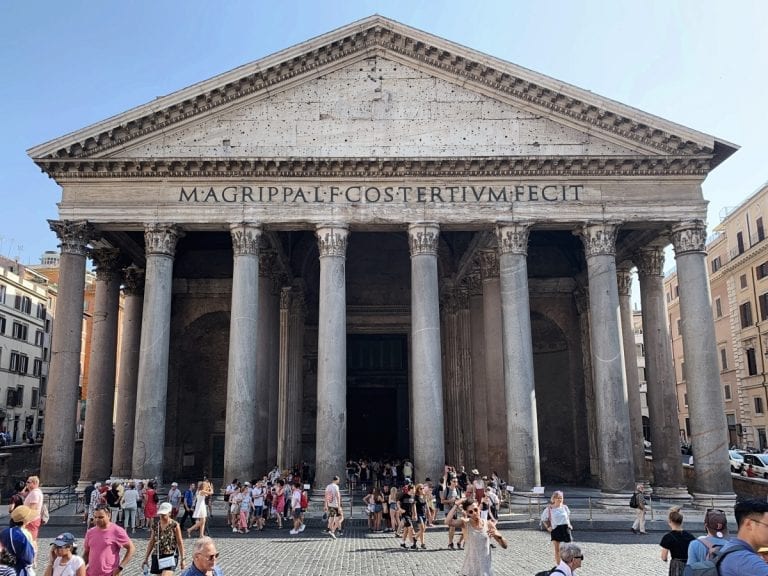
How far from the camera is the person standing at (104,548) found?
5.90 meters

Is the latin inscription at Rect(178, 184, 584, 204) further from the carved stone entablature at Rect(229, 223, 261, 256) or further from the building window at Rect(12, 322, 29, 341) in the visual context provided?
the building window at Rect(12, 322, 29, 341)

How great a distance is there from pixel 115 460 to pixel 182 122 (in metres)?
10.1

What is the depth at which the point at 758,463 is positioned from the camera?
24.5m

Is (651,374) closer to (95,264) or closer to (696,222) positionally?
(696,222)

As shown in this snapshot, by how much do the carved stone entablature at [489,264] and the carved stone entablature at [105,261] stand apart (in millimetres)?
11465

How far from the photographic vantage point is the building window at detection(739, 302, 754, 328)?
3466 cm

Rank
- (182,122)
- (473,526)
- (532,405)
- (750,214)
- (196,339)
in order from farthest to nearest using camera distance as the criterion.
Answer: (750,214), (196,339), (182,122), (532,405), (473,526)

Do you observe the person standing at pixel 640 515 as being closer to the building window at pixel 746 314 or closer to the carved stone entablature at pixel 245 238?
the carved stone entablature at pixel 245 238

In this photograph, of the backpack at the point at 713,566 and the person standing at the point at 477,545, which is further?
the person standing at the point at 477,545

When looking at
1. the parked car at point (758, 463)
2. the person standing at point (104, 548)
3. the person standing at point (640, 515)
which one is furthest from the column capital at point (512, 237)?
the parked car at point (758, 463)

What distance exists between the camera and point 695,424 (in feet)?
56.1

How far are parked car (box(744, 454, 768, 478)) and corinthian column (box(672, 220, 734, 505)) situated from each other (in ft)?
28.0

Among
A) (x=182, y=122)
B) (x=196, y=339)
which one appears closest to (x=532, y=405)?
(x=182, y=122)

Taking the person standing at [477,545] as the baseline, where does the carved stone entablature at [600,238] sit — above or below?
above
